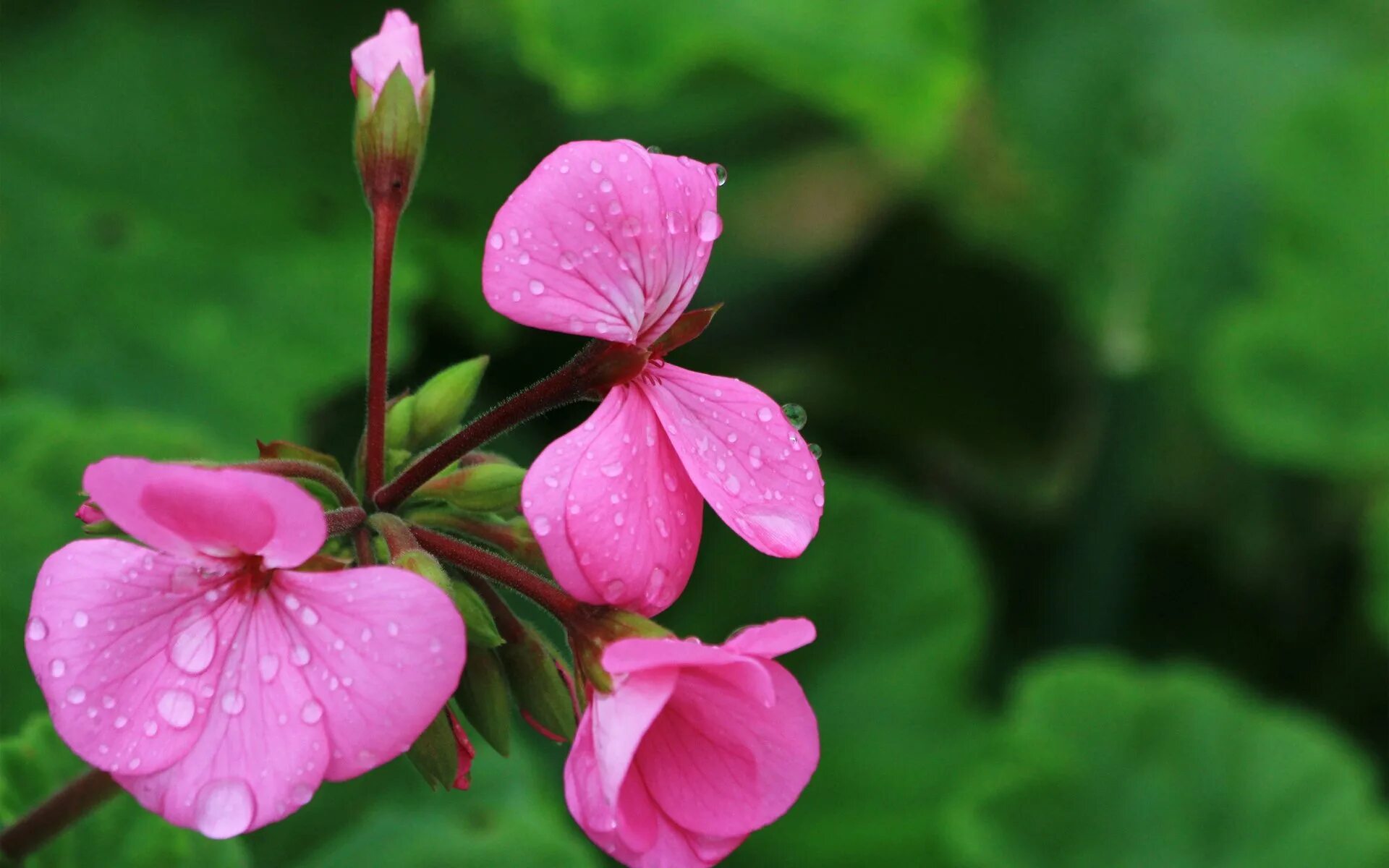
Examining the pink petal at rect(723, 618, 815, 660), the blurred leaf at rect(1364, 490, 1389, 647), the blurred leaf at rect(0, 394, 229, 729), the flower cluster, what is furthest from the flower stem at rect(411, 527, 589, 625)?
the blurred leaf at rect(1364, 490, 1389, 647)

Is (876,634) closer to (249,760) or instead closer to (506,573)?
(506,573)

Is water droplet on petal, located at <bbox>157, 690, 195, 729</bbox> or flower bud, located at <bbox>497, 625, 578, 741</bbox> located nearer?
water droplet on petal, located at <bbox>157, 690, 195, 729</bbox>

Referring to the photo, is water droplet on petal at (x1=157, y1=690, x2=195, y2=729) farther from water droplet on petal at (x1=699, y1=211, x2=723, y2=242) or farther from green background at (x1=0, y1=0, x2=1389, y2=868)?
green background at (x1=0, y1=0, x2=1389, y2=868)

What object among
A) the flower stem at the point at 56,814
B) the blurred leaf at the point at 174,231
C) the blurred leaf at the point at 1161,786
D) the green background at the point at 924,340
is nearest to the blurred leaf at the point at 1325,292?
the green background at the point at 924,340

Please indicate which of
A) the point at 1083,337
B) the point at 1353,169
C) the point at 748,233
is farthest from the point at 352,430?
the point at 1353,169

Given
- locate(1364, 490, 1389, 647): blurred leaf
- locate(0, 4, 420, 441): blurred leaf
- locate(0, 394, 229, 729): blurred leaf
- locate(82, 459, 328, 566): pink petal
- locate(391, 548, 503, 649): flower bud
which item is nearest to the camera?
locate(82, 459, 328, 566): pink petal

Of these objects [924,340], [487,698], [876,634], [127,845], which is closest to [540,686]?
[487,698]
